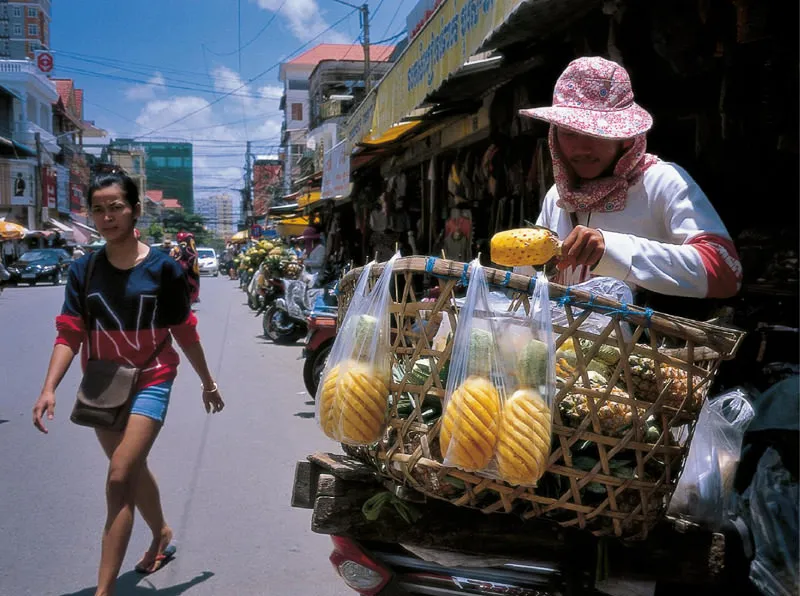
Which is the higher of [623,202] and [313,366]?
[623,202]

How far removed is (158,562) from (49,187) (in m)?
49.6

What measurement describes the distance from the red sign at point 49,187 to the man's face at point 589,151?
49059 millimetres

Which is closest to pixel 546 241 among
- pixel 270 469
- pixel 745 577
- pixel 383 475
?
pixel 383 475

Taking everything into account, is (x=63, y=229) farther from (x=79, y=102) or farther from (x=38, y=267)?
(x=79, y=102)

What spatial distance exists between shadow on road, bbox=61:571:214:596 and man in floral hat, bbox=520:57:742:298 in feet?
7.24

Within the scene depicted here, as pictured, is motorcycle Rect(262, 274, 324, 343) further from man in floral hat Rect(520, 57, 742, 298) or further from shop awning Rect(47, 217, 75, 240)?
shop awning Rect(47, 217, 75, 240)

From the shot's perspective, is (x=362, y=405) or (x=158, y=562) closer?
(x=362, y=405)

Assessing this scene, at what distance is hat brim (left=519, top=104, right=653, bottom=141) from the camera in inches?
83.8

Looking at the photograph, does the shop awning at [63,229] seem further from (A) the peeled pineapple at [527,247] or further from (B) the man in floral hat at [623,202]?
(A) the peeled pineapple at [527,247]

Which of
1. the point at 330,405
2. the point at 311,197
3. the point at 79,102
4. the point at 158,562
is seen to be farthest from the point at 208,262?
the point at 330,405

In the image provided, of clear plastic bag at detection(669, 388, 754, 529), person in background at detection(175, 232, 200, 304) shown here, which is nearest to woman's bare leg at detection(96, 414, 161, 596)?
clear plastic bag at detection(669, 388, 754, 529)

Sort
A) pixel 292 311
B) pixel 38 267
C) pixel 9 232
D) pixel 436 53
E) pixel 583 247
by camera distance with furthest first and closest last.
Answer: pixel 38 267
pixel 9 232
pixel 292 311
pixel 436 53
pixel 583 247

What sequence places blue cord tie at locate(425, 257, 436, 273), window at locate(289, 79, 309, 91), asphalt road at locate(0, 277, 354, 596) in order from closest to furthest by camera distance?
blue cord tie at locate(425, 257, 436, 273)
asphalt road at locate(0, 277, 354, 596)
window at locate(289, 79, 309, 91)

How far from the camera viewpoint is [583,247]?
1.89m
